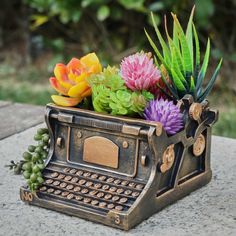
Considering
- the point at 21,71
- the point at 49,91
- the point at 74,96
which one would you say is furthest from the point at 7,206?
the point at 21,71

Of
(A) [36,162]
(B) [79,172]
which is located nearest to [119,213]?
(B) [79,172]

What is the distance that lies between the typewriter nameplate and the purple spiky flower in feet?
0.46

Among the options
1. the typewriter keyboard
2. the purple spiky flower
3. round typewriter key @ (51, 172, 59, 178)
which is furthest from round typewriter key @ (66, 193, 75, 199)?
the purple spiky flower

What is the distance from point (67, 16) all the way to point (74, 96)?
8.83 feet

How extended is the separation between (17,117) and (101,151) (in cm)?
120

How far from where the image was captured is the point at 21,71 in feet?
17.0

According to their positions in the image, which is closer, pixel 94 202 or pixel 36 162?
pixel 94 202

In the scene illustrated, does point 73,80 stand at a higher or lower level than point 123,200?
higher

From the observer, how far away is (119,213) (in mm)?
1679

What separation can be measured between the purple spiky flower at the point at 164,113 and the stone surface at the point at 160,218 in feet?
0.84

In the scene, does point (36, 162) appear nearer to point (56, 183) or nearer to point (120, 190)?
point (56, 183)

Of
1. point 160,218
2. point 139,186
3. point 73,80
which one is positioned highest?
point 73,80

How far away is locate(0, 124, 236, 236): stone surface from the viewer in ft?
5.57

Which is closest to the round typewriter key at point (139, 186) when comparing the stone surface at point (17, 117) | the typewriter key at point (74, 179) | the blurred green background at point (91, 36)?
the typewriter key at point (74, 179)
